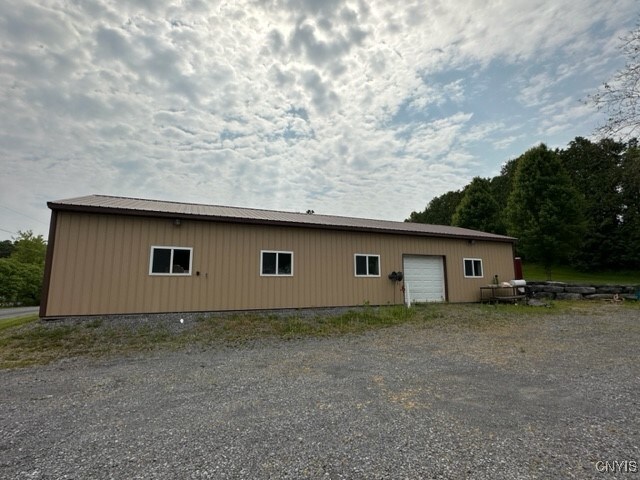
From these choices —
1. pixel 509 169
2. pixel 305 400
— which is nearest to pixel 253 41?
pixel 305 400

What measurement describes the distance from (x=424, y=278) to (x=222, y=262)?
776cm

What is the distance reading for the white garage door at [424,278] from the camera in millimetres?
12492

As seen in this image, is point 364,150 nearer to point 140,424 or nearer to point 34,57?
point 34,57

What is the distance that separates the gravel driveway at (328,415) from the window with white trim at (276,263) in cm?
454

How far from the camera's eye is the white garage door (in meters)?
12.5

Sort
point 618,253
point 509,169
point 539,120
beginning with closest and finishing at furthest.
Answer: point 539,120
point 618,253
point 509,169

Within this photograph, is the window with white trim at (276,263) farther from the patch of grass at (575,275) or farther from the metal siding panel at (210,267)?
the patch of grass at (575,275)

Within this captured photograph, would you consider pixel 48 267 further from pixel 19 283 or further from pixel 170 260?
pixel 19 283

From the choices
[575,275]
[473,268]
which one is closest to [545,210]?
[575,275]

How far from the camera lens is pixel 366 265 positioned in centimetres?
1169

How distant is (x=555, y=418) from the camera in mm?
3027

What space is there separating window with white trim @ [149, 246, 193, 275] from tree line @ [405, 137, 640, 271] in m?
17.2

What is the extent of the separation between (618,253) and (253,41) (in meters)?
28.8

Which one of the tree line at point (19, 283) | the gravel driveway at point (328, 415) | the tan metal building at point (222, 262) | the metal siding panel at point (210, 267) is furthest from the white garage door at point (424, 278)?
the tree line at point (19, 283)
